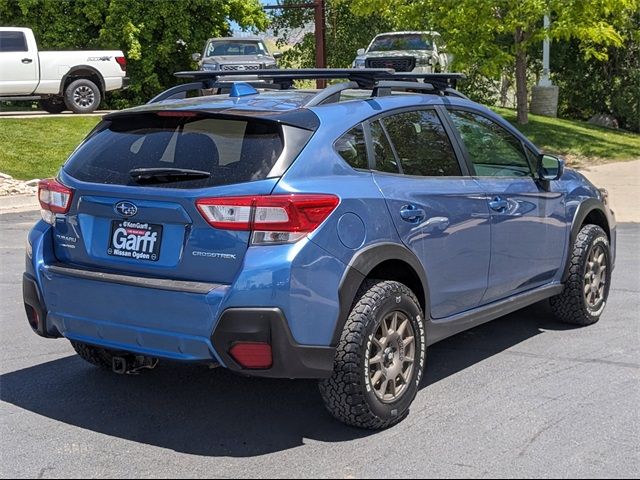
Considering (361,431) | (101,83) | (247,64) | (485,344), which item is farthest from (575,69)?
(361,431)

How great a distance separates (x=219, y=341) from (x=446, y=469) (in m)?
1.14

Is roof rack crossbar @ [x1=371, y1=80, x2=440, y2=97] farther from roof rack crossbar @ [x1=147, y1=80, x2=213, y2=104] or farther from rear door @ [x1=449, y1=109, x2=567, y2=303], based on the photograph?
roof rack crossbar @ [x1=147, y1=80, x2=213, y2=104]

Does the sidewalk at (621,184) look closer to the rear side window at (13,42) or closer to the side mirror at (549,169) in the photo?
the side mirror at (549,169)

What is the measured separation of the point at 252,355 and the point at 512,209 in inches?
87.5

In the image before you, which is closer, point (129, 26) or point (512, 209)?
point (512, 209)

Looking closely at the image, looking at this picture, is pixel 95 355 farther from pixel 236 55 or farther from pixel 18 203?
pixel 236 55

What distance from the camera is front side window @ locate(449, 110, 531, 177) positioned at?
5.34m

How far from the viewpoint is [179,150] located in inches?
168

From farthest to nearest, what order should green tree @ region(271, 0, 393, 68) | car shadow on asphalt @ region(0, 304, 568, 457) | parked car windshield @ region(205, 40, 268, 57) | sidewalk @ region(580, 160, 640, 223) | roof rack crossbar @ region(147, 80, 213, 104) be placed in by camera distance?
green tree @ region(271, 0, 393, 68)
parked car windshield @ region(205, 40, 268, 57)
sidewalk @ region(580, 160, 640, 223)
roof rack crossbar @ region(147, 80, 213, 104)
car shadow on asphalt @ region(0, 304, 568, 457)

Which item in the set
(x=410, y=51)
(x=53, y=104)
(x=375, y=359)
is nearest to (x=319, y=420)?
(x=375, y=359)

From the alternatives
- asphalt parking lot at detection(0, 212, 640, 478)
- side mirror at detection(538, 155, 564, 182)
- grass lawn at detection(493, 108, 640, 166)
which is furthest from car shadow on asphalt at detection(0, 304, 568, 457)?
grass lawn at detection(493, 108, 640, 166)

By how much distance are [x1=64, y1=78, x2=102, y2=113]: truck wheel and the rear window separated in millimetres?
17537

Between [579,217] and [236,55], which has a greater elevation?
[236,55]

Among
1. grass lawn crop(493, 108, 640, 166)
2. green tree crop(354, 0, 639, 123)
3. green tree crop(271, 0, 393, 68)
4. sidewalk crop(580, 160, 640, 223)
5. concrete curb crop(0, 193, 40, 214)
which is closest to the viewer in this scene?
concrete curb crop(0, 193, 40, 214)
